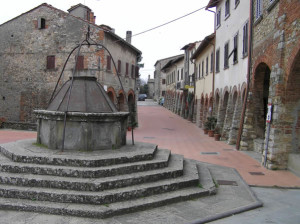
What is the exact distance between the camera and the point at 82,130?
20.9ft

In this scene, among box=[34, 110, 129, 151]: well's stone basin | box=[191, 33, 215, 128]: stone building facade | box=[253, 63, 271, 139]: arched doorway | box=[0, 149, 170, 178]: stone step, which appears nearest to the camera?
box=[0, 149, 170, 178]: stone step

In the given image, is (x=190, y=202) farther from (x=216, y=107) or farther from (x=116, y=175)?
(x=216, y=107)

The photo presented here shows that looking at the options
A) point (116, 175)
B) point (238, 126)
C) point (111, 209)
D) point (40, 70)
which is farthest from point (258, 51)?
point (40, 70)

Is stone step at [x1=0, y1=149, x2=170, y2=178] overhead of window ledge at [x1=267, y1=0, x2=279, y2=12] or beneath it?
beneath

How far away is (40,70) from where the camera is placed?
19328 mm

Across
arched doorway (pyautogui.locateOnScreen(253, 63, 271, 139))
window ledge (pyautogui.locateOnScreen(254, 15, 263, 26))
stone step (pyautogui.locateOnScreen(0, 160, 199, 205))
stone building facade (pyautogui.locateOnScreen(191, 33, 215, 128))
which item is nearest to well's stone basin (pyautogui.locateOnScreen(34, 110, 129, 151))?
stone step (pyautogui.locateOnScreen(0, 160, 199, 205))

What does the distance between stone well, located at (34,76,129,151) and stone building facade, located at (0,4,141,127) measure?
1045 centimetres

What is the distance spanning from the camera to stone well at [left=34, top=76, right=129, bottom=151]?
6.37m

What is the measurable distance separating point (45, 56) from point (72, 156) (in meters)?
15.0


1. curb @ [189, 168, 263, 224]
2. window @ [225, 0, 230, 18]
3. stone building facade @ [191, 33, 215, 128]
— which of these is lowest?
curb @ [189, 168, 263, 224]

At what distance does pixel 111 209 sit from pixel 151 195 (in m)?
1.00

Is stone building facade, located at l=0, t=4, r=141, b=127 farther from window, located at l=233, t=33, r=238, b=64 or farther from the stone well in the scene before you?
the stone well

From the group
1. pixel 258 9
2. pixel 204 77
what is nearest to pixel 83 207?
pixel 258 9

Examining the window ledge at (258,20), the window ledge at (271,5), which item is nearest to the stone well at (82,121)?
the window ledge at (271,5)
